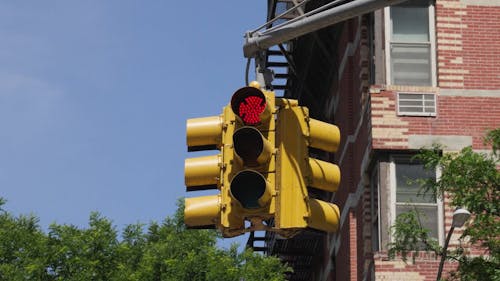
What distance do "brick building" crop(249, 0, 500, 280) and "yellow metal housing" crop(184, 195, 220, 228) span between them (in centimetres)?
1754

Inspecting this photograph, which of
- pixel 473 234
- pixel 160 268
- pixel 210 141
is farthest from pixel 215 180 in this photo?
pixel 160 268

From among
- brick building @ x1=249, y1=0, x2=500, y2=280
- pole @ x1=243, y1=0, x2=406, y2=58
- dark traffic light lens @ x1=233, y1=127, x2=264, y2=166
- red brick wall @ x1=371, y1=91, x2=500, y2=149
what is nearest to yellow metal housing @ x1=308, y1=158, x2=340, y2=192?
dark traffic light lens @ x1=233, y1=127, x2=264, y2=166

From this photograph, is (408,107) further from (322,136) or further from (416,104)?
(322,136)

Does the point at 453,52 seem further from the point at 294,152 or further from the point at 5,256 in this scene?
the point at 294,152

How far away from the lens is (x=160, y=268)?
3850cm

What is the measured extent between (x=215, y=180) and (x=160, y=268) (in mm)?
27328

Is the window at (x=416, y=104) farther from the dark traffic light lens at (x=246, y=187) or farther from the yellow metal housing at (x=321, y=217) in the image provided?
the dark traffic light lens at (x=246, y=187)

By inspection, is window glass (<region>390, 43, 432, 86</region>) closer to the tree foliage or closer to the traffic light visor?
the tree foliage

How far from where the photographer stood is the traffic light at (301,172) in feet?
36.4

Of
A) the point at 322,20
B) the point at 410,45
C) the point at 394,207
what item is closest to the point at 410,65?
the point at 410,45

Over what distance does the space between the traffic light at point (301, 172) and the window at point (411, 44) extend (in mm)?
19107

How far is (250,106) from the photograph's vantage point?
11.6m

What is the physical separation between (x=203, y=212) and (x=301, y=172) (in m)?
0.92

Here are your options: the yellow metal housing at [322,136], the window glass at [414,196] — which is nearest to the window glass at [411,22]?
the window glass at [414,196]
